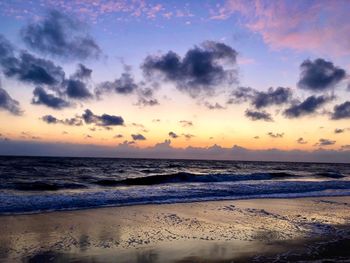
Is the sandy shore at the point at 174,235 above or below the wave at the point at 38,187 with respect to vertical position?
Result: above

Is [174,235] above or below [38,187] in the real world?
above

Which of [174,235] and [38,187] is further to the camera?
[38,187]

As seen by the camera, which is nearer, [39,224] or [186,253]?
[186,253]

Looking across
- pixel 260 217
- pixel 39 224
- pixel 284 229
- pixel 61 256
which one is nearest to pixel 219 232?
pixel 284 229

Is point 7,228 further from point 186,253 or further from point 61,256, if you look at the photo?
point 186,253

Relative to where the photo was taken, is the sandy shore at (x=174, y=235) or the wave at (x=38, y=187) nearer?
the sandy shore at (x=174, y=235)

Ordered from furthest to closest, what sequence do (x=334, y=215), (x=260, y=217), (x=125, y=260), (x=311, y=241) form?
(x=334, y=215) → (x=260, y=217) → (x=311, y=241) → (x=125, y=260)

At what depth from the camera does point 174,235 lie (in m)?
9.66

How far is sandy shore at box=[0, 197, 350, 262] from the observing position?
7746 millimetres

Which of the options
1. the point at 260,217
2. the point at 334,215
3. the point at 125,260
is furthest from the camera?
the point at 334,215

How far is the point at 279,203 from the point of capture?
690 inches

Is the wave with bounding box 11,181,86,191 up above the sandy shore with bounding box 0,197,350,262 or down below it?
below

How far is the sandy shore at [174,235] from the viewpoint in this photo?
25.4ft

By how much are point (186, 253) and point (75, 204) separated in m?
8.66
